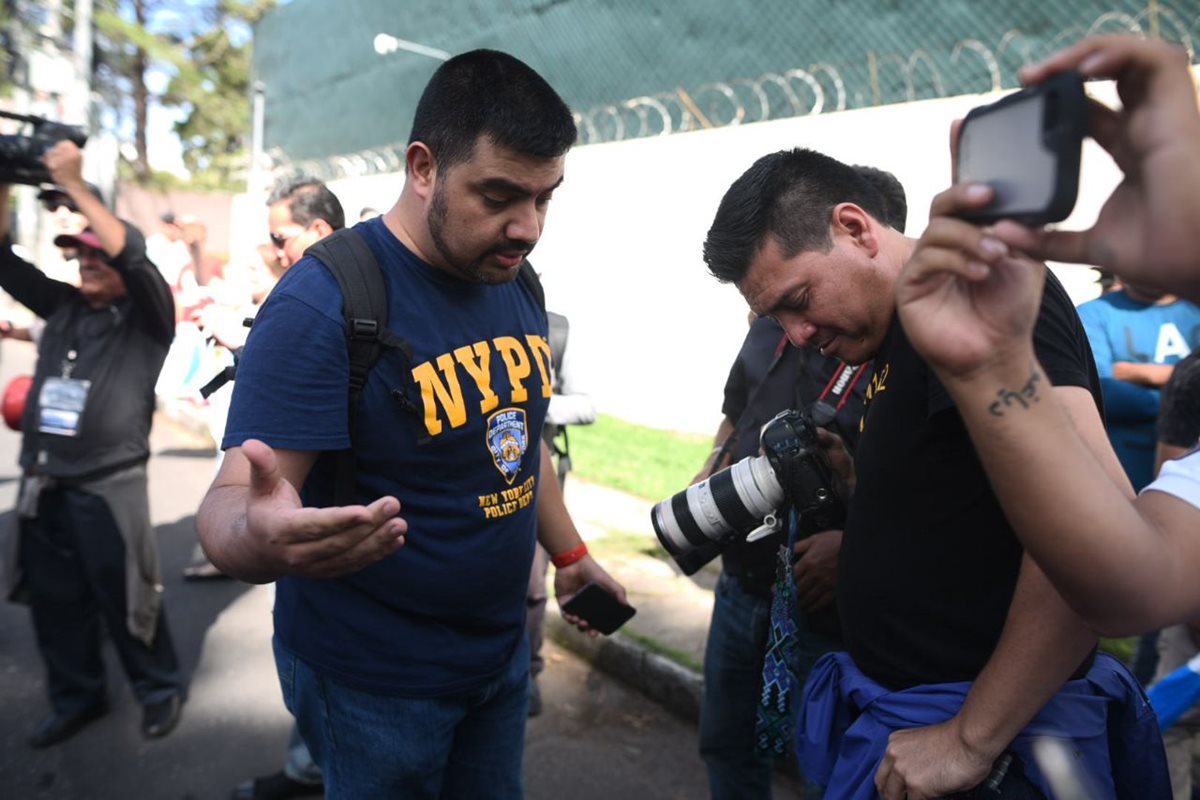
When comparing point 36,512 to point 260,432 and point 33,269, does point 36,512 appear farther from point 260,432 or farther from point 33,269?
point 260,432

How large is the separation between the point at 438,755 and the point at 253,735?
2.23 metres

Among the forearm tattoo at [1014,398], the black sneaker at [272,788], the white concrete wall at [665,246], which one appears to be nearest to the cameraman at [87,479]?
the black sneaker at [272,788]

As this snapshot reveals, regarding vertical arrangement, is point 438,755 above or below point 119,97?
below

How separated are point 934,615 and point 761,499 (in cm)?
66

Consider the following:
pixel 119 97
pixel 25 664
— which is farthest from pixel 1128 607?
pixel 119 97

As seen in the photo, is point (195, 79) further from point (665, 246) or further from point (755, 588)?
point (755, 588)

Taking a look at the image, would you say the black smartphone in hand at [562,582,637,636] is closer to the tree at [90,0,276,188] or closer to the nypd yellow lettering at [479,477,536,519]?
the nypd yellow lettering at [479,477,536,519]

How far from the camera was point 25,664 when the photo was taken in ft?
14.5

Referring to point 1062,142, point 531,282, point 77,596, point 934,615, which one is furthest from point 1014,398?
point 77,596

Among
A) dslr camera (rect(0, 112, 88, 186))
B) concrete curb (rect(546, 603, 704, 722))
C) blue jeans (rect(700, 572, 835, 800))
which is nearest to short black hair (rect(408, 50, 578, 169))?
blue jeans (rect(700, 572, 835, 800))

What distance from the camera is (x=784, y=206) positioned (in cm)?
198

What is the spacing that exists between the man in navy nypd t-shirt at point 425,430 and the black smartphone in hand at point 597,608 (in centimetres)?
34

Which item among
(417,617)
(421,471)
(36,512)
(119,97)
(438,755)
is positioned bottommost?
(36,512)

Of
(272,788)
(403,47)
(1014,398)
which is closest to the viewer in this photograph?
(1014,398)
